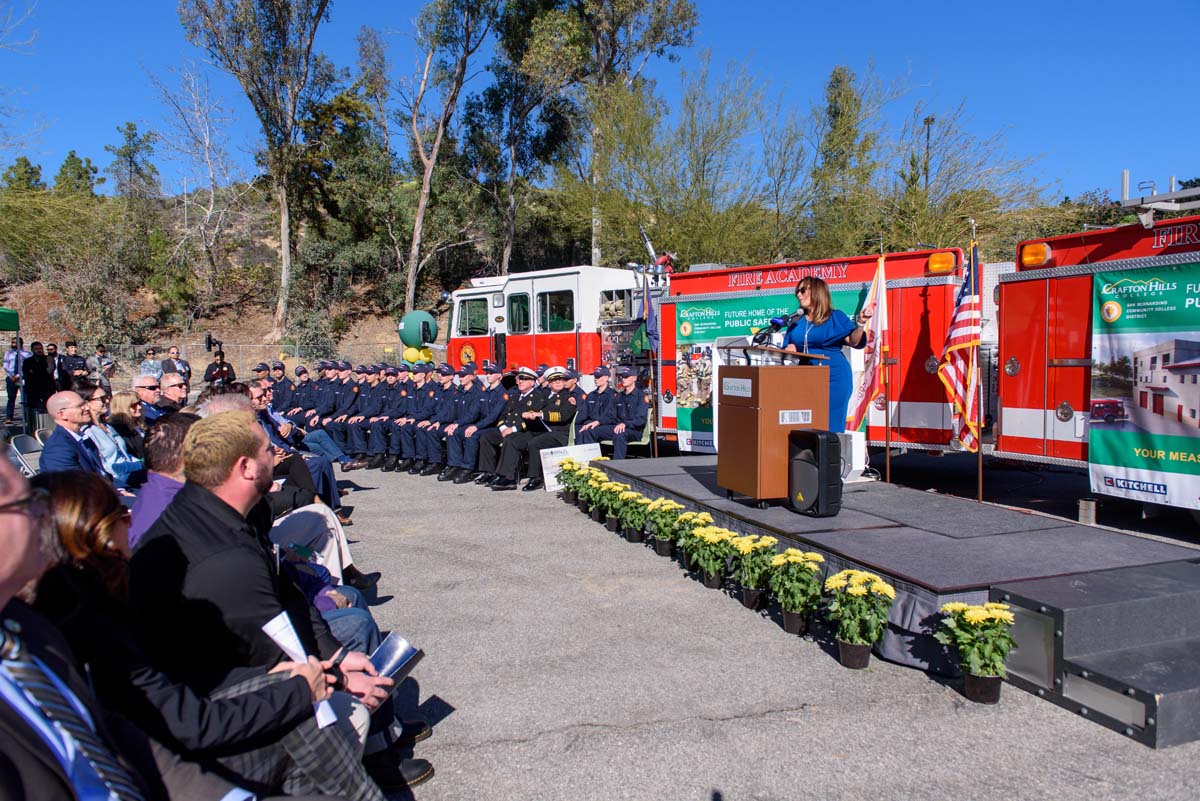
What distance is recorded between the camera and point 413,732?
3715mm

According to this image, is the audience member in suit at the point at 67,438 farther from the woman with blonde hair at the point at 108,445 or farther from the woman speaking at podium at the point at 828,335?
the woman speaking at podium at the point at 828,335

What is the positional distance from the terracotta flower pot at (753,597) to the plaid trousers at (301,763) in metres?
3.31

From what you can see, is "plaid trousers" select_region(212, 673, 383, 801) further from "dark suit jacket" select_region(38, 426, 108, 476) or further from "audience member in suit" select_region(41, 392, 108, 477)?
"audience member in suit" select_region(41, 392, 108, 477)

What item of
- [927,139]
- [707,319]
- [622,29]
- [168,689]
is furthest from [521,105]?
[168,689]

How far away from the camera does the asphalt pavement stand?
10.9 feet

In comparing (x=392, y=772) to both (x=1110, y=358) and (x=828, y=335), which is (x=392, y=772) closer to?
(x=828, y=335)

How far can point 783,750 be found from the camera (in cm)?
358

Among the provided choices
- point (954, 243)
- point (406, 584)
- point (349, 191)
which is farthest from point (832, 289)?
point (349, 191)

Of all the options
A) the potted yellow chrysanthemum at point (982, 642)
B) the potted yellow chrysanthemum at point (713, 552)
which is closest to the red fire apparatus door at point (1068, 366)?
the potted yellow chrysanthemum at point (713, 552)

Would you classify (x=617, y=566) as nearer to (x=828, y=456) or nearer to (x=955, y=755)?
(x=828, y=456)

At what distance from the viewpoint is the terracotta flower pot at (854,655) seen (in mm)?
4422

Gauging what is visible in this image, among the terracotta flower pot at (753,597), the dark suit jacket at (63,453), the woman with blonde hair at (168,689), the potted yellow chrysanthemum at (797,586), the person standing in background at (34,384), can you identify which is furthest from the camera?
the person standing in background at (34,384)

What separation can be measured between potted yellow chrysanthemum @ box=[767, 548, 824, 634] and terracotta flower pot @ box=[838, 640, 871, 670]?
1.42 ft

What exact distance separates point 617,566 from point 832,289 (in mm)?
4336
